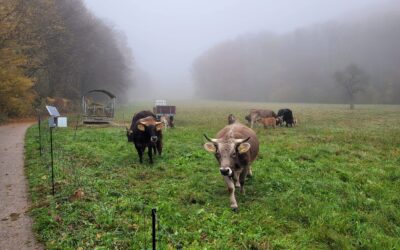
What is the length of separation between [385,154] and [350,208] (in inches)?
331

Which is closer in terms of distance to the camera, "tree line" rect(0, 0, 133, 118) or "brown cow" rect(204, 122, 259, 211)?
"brown cow" rect(204, 122, 259, 211)

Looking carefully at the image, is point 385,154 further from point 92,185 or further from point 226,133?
point 92,185

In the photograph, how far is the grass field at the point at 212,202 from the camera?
22.8ft

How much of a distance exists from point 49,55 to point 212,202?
137 feet

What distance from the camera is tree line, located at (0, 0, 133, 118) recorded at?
31.5 m

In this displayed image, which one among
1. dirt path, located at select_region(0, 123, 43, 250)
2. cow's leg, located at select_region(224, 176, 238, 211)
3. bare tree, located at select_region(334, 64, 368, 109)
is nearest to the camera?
dirt path, located at select_region(0, 123, 43, 250)

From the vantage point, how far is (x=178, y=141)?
1894 cm

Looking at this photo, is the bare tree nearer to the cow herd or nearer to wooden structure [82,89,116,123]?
wooden structure [82,89,116,123]

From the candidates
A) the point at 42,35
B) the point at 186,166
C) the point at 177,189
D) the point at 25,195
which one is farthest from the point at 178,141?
the point at 42,35

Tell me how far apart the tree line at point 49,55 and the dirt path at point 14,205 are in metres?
18.7

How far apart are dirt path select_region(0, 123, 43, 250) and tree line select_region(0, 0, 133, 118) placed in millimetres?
18655

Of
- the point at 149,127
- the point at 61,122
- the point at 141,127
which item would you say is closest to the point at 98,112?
the point at 61,122

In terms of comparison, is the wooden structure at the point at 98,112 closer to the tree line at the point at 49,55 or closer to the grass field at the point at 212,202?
the tree line at the point at 49,55

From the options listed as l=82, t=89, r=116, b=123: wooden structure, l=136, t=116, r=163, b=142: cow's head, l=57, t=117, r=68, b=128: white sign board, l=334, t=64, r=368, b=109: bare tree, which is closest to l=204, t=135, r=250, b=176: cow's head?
l=136, t=116, r=163, b=142: cow's head
